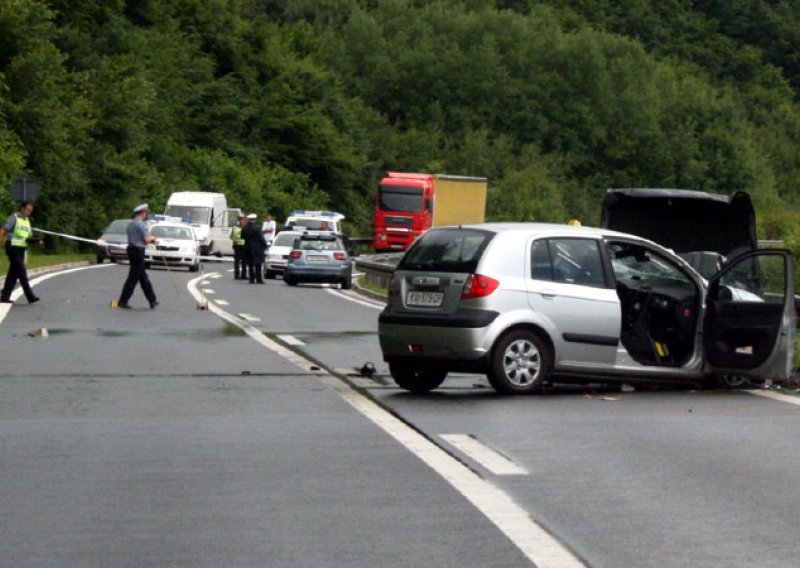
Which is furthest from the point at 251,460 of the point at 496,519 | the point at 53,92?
the point at 53,92

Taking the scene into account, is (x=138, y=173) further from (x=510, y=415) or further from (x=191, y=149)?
(x=510, y=415)

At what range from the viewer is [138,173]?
236 ft

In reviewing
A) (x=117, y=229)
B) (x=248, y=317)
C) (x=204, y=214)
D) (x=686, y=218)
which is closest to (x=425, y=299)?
(x=686, y=218)

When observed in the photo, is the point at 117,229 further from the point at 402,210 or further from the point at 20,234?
the point at 20,234

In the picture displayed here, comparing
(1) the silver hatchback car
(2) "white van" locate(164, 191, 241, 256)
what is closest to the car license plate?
(1) the silver hatchback car

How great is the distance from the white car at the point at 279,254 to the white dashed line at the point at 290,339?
1017 inches

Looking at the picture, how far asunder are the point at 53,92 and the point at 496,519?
57.7 meters

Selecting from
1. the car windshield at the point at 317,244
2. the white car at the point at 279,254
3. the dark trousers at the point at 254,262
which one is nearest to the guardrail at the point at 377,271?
the car windshield at the point at 317,244

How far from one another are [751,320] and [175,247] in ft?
122

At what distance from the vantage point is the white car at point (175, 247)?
5112 cm

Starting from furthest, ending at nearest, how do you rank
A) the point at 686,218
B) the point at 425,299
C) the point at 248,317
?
the point at 248,317
the point at 686,218
the point at 425,299

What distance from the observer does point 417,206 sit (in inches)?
2781

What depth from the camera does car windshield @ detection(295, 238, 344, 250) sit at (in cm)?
4397

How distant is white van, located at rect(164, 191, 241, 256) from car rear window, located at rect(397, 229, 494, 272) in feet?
165
